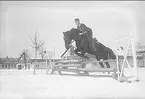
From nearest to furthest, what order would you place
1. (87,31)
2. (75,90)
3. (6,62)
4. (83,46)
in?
1. (75,90)
2. (87,31)
3. (83,46)
4. (6,62)

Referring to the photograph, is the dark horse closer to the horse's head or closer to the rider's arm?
the horse's head

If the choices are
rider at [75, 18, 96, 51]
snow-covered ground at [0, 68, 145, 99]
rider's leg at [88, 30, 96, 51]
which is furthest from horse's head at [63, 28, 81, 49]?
snow-covered ground at [0, 68, 145, 99]

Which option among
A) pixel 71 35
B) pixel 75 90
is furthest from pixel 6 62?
pixel 75 90

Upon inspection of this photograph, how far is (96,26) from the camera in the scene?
13.5ft

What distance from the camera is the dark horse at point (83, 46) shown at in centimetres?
467

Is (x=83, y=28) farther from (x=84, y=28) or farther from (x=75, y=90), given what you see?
(x=75, y=90)

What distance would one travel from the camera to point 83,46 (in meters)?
4.68

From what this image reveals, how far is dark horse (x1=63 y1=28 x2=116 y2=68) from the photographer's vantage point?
4.67 metres

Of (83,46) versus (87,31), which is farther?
(83,46)
